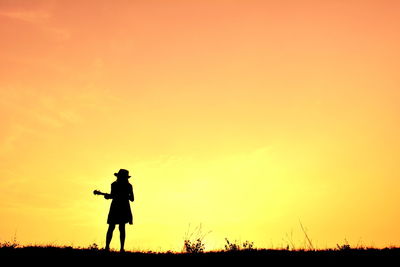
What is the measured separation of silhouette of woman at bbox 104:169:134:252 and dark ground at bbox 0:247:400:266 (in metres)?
1.64

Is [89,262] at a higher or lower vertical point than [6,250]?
lower

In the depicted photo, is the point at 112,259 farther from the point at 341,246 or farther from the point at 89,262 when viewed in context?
the point at 341,246

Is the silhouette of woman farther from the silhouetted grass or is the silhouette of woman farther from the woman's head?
the silhouetted grass

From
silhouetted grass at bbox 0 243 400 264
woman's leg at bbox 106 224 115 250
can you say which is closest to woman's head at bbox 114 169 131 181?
woman's leg at bbox 106 224 115 250

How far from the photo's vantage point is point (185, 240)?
16844 millimetres

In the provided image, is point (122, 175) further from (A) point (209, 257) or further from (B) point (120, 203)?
(A) point (209, 257)

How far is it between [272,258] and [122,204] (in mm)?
5798

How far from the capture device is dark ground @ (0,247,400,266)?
12.3 meters

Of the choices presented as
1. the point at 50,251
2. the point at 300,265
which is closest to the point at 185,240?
the point at 50,251

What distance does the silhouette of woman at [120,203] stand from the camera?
1606 cm

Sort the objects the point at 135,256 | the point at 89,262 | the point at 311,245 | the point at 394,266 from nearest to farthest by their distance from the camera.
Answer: the point at 394,266 < the point at 89,262 < the point at 135,256 < the point at 311,245

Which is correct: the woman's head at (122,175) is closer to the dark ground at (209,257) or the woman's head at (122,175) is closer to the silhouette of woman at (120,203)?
the silhouette of woman at (120,203)

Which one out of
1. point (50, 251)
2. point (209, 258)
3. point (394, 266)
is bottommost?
point (394, 266)

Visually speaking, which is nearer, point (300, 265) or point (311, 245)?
point (300, 265)
